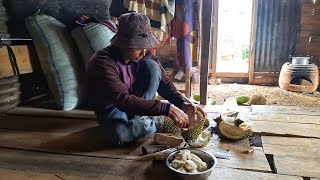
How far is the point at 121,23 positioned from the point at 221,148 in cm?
123

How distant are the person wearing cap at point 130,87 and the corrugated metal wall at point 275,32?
5055mm

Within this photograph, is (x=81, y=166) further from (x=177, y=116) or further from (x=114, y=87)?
(x=177, y=116)

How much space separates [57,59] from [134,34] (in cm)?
140

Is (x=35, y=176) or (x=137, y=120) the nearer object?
(x=35, y=176)

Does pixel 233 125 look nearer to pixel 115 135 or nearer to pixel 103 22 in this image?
pixel 115 135

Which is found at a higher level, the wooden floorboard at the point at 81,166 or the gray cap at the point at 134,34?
the gray cap at the point at 134,34

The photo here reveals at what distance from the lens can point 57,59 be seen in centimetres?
297

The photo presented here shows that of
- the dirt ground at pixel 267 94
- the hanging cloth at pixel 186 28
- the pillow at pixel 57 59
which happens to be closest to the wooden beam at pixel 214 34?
the dirt ground at pixel 267 94

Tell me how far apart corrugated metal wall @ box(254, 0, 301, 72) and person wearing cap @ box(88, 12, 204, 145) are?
16.6 feet

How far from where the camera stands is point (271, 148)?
211 cm

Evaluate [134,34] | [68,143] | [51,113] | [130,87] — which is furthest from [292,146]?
[51,113]

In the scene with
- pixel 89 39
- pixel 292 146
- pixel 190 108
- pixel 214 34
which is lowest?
pixel 292 146

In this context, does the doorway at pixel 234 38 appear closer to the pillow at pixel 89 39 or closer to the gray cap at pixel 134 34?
the pillow at pixel 89 39

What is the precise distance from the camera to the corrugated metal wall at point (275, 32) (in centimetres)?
645
